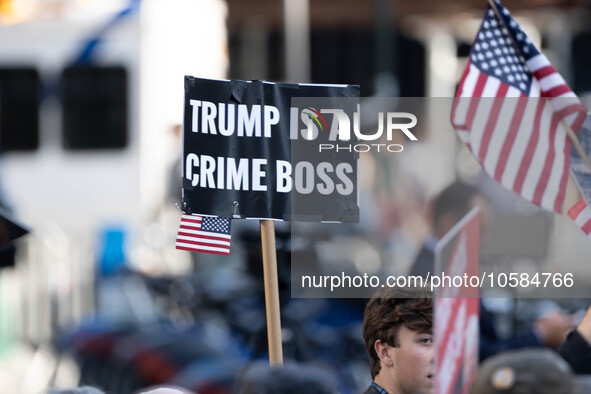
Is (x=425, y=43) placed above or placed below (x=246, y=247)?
above

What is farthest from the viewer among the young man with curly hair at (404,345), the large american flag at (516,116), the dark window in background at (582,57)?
the dark window in background at (582,57)

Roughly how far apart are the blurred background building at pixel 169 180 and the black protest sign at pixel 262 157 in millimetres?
302

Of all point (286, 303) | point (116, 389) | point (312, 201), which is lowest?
point (116, 389)

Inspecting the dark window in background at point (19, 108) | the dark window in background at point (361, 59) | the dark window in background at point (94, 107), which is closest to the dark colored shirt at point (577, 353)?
the dark window in background at point (94, 107)

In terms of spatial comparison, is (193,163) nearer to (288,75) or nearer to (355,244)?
(355,244)

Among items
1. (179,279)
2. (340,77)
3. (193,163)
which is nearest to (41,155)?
(340,77)

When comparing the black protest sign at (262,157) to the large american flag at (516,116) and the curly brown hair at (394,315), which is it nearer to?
the curly brown hair at (394,315)

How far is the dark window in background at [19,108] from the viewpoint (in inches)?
591

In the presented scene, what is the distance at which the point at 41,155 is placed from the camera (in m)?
15.2

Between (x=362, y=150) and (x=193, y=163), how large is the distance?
527mm

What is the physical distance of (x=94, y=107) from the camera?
15.3 metres

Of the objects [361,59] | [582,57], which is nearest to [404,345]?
[582,57]

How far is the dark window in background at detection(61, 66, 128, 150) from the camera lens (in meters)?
15.0

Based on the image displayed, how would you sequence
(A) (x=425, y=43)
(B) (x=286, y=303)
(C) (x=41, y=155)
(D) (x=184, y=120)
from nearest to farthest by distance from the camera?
(D) (x=184, y=120) → (B) (x=286, y=303) → (C) (x=41, y=155) → (A) (x=425, y=43)
